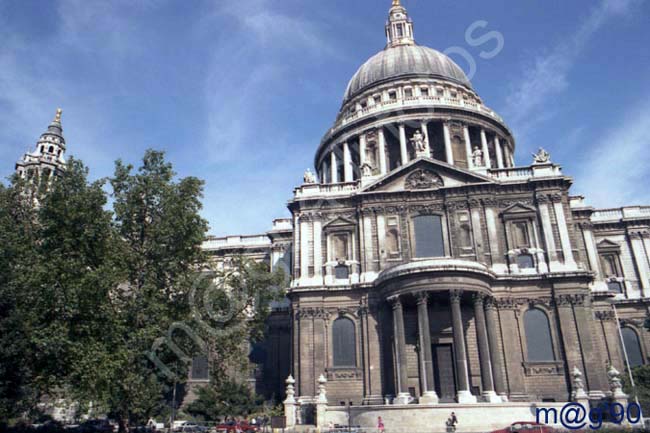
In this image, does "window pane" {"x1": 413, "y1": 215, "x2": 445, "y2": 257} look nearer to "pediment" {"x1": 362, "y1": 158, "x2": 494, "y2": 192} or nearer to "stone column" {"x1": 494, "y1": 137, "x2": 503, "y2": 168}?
"pediment" {"x1": 362, "y1": 158, "x2": 494, "y2": 192}

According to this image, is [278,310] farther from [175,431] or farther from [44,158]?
[44,158]

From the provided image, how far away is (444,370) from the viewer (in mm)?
32500

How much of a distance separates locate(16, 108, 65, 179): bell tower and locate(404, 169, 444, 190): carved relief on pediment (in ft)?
120

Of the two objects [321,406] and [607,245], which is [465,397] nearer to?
[321,406]

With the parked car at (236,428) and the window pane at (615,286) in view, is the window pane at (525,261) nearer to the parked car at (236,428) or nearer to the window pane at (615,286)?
the window pane at (615,286)

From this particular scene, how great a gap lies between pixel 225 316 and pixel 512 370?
18.6 metres

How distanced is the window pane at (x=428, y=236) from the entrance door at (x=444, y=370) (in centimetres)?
675

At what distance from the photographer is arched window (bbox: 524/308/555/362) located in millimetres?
32156

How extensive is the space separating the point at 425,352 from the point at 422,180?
43.9 feet

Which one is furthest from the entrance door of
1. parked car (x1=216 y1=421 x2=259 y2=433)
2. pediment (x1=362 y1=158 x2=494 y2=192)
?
parked car (x1=216 y1=421 x2=259 y2=433)

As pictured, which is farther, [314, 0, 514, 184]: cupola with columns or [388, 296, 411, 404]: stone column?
[314, 0, 514, 184]: cupola with columns

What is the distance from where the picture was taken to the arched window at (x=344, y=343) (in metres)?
34.3

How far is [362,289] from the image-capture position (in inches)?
1385

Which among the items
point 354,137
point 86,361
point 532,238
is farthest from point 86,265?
point 354,137
